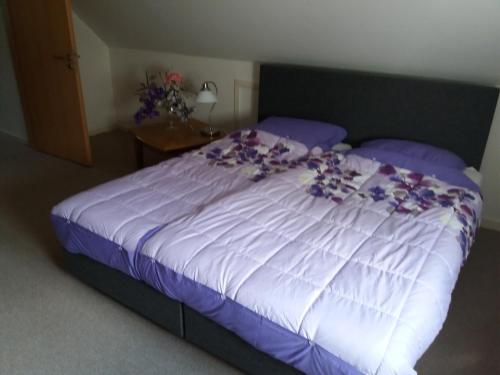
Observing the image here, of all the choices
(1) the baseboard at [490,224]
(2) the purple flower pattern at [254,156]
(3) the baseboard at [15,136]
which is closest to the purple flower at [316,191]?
(2) the purple flower pattern at [254,156]

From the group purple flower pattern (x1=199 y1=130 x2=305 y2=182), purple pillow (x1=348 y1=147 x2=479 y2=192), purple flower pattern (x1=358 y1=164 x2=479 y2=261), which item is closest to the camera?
purple flower pattern (x1=358 y1=164 x2=479 y2=261)

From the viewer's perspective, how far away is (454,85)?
8.22 ft

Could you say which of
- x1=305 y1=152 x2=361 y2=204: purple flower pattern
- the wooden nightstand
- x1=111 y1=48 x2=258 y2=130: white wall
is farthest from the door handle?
x1=305 y1=152 x2=361 y2=204: purple flower pattern

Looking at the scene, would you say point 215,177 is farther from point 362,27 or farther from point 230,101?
point 230,101

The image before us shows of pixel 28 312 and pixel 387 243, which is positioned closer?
pixel 387 243

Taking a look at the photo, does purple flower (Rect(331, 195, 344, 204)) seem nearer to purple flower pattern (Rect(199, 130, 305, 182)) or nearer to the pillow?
purple flower pattern (Rect(199, 130, 305, 182))

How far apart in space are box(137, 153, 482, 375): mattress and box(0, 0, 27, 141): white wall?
321cm

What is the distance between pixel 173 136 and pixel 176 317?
1.77 meters

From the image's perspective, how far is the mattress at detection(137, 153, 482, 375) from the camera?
4.14ft

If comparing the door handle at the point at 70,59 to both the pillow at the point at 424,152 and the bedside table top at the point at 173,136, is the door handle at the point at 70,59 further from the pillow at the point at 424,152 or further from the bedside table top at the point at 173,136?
the pillow at the point at 424,152

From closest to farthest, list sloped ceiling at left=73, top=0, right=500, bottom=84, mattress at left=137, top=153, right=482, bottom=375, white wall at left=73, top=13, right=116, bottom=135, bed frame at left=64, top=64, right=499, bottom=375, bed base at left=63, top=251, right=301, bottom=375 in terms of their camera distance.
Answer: mattress at left=137, top=153, right=482, bottom=375, bed base at left=63, top=251, right=301, bottom=375, bed frame at left=64, top=64, right=499, bottom=375, sloped ceiling at left=73, top=0, right=500, bottom=84, white wall at left=73, top=13, right=116, bottom=135

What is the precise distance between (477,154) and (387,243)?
134cm

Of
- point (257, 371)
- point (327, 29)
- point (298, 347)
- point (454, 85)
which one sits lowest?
point (257, 371)

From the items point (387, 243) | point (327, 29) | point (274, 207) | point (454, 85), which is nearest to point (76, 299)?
point (274, 207)
